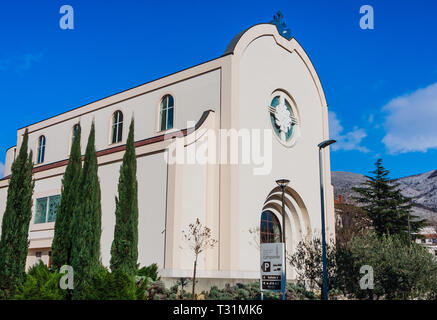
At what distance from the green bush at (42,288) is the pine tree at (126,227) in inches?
95.5

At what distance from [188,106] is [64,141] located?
11.4 meters

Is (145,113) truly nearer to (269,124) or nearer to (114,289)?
(269,124)

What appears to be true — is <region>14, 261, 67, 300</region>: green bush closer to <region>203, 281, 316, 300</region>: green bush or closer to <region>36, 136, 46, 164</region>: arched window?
<region>203, 281, 316, 300</region>: green bush

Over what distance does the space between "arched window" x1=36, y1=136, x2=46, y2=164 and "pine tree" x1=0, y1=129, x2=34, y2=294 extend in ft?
54.5

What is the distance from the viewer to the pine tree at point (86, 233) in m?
13.8

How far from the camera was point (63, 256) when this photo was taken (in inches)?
580

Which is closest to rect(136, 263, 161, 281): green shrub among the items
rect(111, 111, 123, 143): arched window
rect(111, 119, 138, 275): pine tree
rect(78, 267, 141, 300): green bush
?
rect(111, 119, 138, 275): pine tree

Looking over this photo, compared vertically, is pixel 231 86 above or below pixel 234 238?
above

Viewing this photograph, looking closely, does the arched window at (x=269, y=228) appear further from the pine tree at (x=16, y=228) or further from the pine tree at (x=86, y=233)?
the pine tree at (x=16, y=228)

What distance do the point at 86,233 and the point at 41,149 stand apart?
19.8 m

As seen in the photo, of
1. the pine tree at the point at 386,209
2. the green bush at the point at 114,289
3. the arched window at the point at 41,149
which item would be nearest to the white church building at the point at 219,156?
the arched window at the point at 41,149

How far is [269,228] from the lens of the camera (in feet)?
79.0
